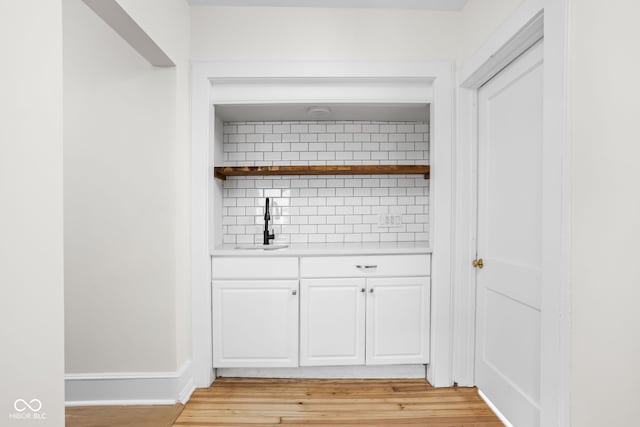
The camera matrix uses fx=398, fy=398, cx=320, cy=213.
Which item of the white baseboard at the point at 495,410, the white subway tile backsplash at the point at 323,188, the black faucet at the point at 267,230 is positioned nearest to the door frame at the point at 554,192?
the white baseboard at the point at 495,410

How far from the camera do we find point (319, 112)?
2959 millimetres

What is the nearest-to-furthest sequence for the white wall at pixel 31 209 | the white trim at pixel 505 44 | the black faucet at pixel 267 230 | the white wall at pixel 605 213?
the white wall at pixel 31 209 < the white wall at pixel 605 213 < the white trim at pixel 505 44 < the black faucet at pixel 267 230

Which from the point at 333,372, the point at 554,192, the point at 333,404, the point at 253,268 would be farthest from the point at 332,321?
the point at 554,192

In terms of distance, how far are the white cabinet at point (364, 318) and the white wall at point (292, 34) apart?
5.04ft

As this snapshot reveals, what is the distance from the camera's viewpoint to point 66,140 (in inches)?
95.4

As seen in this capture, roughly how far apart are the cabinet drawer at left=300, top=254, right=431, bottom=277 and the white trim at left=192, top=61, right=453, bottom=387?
0.42 ft

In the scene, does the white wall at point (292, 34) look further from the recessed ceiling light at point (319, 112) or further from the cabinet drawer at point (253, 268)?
the cabinet drawer at point (253, 268)

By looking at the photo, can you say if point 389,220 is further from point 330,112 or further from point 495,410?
point 495,410

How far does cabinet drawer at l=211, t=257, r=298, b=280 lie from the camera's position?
2717 mm

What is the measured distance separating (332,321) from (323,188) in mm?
1088

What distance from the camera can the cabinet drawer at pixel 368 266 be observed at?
273 cm

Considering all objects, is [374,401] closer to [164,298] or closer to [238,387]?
[238,387]

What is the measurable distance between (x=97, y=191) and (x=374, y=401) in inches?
83.8

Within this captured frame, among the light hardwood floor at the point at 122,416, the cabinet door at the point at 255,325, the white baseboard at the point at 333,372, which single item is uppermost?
the cabinet door at the point at 255,325
